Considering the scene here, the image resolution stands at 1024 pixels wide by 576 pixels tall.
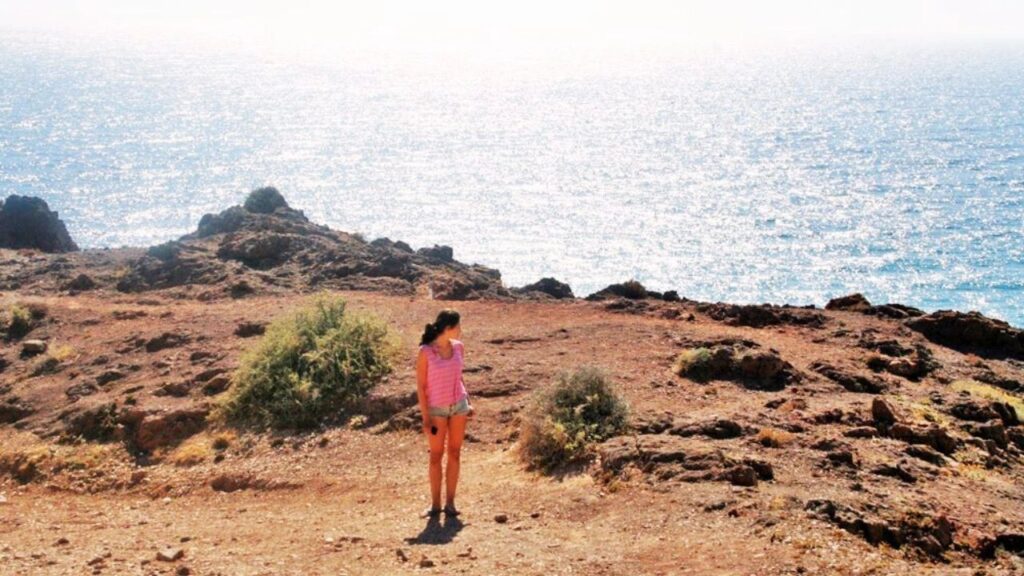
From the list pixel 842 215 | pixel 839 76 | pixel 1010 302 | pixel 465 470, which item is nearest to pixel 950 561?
pixel 465 470

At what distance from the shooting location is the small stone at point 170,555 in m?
9.22

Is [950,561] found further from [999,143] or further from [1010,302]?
[999,143]

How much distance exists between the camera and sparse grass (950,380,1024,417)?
1523cm

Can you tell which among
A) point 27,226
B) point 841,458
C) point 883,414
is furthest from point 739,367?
point 27,226

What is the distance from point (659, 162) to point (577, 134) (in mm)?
23537

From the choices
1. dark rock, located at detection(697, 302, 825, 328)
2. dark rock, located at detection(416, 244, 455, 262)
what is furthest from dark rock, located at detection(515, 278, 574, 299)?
dark rock, located at detection(697, 302, 825, 328)

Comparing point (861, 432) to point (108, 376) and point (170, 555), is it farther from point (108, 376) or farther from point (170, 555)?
point (108, 376)

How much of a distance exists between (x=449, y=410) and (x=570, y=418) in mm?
2601

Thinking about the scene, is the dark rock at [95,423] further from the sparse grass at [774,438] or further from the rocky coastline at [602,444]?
the sparse grass at [774,438]

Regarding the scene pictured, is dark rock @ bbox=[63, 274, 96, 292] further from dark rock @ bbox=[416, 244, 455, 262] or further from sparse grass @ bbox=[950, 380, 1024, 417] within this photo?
sparse grass @ bbox=[950, 380, 1024, 417]

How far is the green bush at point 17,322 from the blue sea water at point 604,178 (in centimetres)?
3084

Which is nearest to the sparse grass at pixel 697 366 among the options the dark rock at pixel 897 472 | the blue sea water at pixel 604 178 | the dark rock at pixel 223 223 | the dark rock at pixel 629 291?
the dark rock at pixel 897 472

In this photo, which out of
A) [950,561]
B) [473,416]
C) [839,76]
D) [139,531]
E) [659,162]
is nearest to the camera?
[950,561]

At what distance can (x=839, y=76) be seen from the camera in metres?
194
